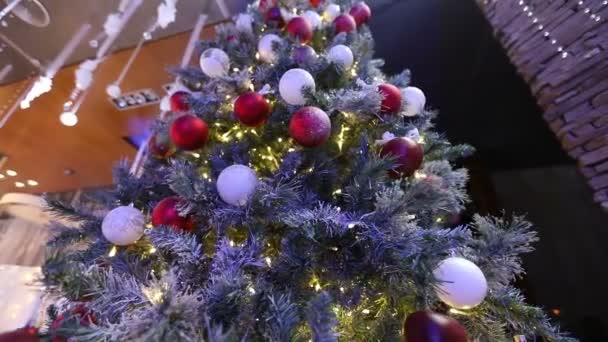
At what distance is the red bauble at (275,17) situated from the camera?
A: 114 centimetres

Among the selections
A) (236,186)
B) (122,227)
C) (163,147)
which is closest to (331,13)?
(163,147)

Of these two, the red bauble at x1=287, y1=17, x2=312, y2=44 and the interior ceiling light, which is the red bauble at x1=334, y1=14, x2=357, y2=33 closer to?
the red bauble at x1=287, y1=17, x2=312, y2=44

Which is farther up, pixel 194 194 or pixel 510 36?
pixel 510 36

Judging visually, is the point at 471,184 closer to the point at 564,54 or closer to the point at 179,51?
the point at 564,54

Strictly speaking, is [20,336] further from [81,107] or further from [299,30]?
[81,107]

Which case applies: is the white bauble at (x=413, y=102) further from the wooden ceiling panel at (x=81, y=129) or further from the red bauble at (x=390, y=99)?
the wooden ceiling panel at (x=81, y=129)

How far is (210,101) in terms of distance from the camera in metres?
0.79

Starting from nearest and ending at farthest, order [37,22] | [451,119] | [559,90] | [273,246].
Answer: [273,246]
[559,90]
[37,22]
[451,119]

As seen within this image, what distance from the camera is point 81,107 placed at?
2309 millimetres

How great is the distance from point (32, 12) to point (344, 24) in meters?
1.69

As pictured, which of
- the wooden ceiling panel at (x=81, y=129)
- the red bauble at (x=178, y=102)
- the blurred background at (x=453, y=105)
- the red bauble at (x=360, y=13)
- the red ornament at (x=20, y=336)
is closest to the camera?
the red ornament at (x=20, y=336)

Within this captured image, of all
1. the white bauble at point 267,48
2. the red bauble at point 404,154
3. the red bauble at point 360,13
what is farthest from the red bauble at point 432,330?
the red bauble at point 360,13

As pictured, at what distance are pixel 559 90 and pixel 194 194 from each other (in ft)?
3.81

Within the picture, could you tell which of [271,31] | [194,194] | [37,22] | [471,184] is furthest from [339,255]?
[37,22]
